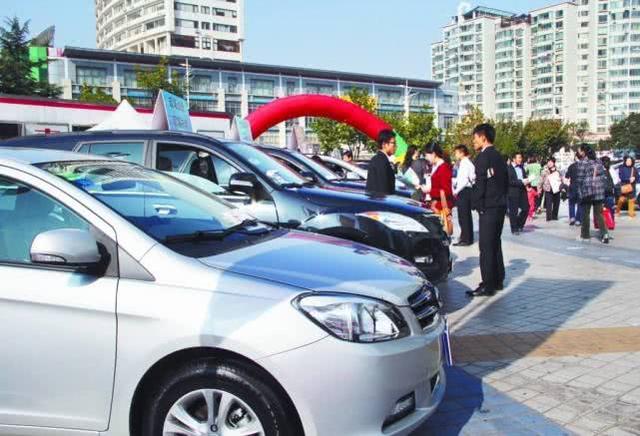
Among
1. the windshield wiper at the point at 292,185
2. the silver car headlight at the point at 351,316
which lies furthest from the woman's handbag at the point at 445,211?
the silver car headlight at the point at 351,316

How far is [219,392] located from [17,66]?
39.3 meters

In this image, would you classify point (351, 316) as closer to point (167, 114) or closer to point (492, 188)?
point (492, 188)

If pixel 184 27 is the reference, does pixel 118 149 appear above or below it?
below

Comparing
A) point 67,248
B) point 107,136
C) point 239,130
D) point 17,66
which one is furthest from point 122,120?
point 17,66

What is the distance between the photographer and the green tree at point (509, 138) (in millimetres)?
67438

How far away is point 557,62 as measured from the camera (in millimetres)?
131875

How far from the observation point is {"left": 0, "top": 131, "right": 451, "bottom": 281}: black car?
5.27 meters

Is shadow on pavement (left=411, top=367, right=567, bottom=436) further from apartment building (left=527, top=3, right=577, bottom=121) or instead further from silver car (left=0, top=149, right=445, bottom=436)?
apartment building (left=527, top=3, right=577, bottom=121)

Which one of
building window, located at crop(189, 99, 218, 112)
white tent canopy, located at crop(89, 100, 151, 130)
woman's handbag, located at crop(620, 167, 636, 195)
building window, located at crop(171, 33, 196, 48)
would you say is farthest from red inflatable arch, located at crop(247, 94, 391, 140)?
building window, located at crop(171, 33, 196, 48)

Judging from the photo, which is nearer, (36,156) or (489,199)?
(36,156)

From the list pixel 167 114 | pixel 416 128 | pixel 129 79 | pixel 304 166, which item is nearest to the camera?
pixel 304 166

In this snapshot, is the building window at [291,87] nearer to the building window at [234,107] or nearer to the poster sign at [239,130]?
the building window at [234,107]

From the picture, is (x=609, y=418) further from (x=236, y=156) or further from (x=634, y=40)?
(x=634, y=40)

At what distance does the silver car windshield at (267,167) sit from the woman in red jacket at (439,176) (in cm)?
503
